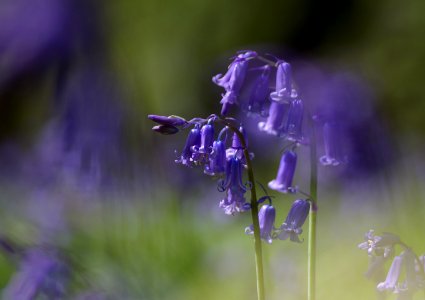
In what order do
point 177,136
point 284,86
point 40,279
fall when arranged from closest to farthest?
1. point 284,86
2. point 40,279
3. point 177,136

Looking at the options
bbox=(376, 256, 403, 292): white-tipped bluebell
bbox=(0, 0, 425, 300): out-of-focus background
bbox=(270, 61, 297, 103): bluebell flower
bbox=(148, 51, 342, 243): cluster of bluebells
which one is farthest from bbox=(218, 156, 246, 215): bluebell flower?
bbox=(0, 0, 425, 300): out-of-focus background

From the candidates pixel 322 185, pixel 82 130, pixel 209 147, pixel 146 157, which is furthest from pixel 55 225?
pixel 209 147

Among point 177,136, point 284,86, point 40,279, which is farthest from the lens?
point 177,136

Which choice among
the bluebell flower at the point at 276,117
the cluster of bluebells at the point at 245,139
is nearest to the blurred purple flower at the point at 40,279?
the cluster of bluebells at the point at 245,139

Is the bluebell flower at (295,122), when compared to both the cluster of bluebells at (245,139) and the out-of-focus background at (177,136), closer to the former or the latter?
the cluster of bluebells at (245,139)

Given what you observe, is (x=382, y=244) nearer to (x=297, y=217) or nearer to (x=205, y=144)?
(x=297, y=217)

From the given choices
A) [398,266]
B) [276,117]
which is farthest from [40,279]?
[398,266]

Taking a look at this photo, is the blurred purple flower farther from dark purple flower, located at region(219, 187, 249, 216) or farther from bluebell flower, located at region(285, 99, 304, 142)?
bluebell flower, located at region(285, 99, 304, 142)
